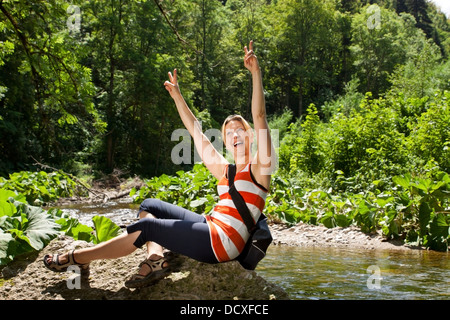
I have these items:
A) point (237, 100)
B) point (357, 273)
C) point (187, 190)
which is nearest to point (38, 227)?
point (357, 273)

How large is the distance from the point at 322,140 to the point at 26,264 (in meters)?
11.4

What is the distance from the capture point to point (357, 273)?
4953 millimetres

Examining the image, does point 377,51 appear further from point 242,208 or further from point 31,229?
point 242,208

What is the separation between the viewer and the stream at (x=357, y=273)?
13.3 ft

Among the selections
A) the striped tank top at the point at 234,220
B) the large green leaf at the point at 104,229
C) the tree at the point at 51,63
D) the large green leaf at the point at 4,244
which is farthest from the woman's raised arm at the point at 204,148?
the tree at the point at 51,63

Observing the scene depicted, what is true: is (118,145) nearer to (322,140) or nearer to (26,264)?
(322,140)

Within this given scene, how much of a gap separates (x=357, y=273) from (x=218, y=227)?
2.74m

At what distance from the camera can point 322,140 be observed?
14.0m

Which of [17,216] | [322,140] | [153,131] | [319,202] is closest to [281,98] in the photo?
[153,131]

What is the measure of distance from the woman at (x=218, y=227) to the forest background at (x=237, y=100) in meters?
1.30

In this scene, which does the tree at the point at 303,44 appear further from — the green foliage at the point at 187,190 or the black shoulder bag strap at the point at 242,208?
the black shoulder bag strap at the point at 242,208

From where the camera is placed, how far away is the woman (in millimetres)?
2883

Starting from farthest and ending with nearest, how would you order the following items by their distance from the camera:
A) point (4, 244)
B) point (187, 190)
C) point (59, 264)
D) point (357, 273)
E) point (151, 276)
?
point (187, 190) < point (357, 273) < point (4, 244) < point (59, 264) < point (151, 276)

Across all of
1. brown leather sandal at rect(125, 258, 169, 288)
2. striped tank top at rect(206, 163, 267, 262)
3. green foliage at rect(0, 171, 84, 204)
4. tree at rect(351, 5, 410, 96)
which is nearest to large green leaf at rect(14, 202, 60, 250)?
brown leather sandal at rect(125, 258, 169, 288)
